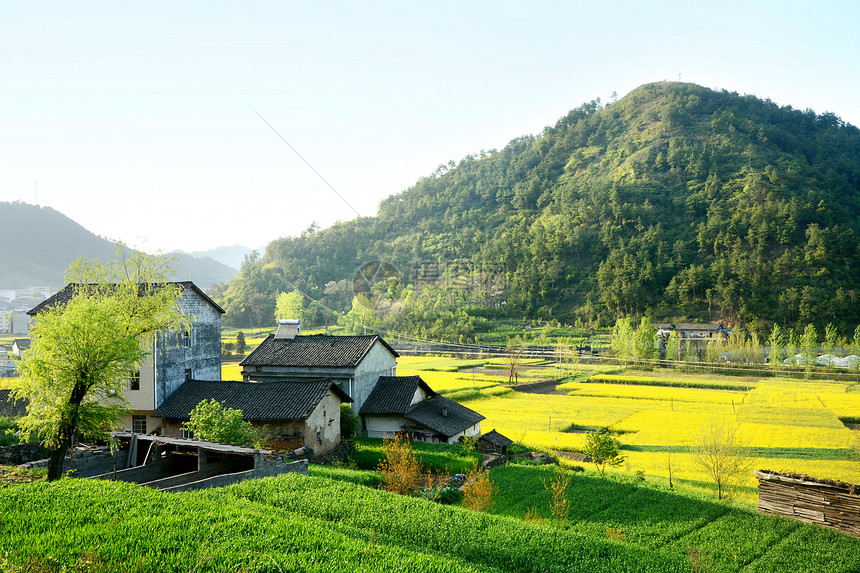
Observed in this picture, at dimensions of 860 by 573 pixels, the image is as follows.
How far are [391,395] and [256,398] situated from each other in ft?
24.1

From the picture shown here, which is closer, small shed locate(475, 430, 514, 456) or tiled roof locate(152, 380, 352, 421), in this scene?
tiled roof locate(152, 380, 352, 421)

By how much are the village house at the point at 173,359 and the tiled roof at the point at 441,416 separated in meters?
10.6

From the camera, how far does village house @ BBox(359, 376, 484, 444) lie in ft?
84.1

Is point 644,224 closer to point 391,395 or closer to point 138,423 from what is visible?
point 391,395

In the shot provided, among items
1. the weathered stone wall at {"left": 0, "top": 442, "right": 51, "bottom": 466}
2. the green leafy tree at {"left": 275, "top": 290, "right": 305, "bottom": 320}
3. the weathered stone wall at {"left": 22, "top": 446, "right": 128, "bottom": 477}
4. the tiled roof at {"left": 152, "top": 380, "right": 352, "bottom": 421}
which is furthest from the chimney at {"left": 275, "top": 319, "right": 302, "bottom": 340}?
the green leafy tree at {"left": 275, "top": 290, "right": 305, "bottom": 320}

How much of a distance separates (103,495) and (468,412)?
2140 cm

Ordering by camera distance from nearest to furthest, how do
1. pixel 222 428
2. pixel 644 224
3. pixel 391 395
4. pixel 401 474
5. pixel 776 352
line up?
pixel 401 474 < pixel 222 428 < pixel 391 395 < pixel 776 352 < pixel 644 224

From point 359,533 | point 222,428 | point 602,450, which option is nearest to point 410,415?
point 602,450

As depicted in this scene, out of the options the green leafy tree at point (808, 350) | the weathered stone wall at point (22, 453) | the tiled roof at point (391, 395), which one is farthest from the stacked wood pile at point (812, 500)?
the green leafy tree at point (808, 350)

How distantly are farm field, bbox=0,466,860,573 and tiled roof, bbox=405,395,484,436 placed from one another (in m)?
7.84

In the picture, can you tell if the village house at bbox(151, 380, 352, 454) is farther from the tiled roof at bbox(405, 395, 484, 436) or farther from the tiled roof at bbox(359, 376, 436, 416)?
the tiled roof at bbox(405, 395, 484, 436)

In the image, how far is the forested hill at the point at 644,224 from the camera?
80.6 metres

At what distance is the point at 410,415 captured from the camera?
25641mm

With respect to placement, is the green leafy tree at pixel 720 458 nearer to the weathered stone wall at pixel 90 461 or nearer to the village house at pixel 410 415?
the village house at pixel 410 415
